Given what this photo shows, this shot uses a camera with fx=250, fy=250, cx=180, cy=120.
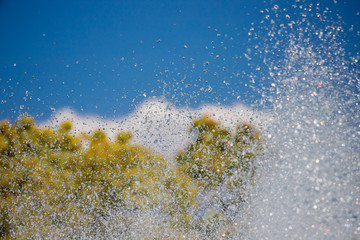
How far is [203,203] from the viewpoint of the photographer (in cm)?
724

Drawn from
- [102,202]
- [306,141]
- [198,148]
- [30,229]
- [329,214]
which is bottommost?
[30,229]

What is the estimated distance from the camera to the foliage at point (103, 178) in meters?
7.16

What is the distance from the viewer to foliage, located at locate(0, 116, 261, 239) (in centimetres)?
716

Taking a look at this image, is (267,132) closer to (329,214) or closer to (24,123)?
(329,214)

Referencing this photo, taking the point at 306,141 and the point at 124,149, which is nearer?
the point at 306,141

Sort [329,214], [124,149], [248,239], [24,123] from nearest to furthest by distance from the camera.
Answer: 1. [329,214]
2. [248,239]
3. [124,149]
4. [24,123]

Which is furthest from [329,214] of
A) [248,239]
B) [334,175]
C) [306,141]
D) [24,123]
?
[24,123]

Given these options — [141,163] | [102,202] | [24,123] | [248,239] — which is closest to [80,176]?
[102,202]

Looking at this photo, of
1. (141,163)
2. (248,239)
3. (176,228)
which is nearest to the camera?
(248,239)

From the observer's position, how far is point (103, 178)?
9.38 meters

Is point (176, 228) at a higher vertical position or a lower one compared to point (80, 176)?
lower

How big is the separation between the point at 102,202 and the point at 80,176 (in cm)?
146

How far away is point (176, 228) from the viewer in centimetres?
718

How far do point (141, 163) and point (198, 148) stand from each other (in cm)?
222
